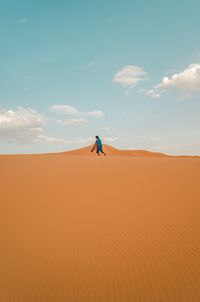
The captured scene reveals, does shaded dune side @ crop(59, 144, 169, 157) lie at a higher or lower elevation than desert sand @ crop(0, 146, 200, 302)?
Answer: higher

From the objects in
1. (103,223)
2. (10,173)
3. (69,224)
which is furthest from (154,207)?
(10,173)

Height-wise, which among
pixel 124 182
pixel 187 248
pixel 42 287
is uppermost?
pixel 124 182

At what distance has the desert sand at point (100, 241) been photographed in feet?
13.0

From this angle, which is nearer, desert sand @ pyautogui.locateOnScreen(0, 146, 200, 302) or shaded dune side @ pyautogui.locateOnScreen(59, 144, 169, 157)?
desert sand @ pyautogui.locateOnScreen(0, 146, 200, 302)

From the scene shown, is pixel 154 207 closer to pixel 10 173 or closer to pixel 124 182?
pixel 124 182

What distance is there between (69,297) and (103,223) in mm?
2398

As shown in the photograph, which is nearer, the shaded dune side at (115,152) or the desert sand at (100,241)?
the desert sand at (100,241)

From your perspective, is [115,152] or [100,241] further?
[115,152]

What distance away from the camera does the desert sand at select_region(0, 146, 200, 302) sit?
3949 millimetres

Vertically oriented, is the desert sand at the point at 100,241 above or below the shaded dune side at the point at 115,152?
below

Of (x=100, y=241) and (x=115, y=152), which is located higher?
(x=115, y=152)

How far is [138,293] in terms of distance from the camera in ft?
12.5

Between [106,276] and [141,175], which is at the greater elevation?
[141,175]

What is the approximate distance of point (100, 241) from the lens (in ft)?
17.6
